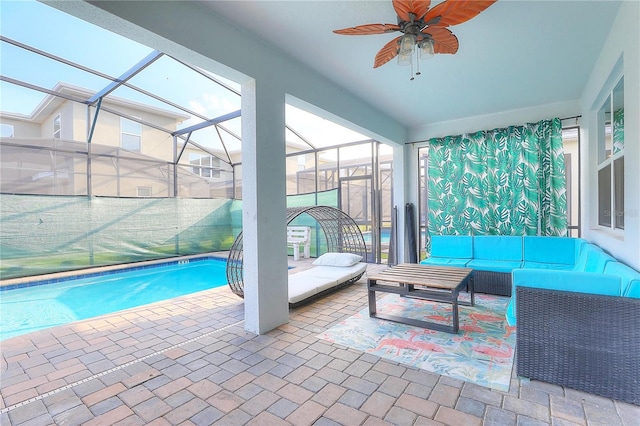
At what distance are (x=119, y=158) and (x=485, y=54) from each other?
7.40 m

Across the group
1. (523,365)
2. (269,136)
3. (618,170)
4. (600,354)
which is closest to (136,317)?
(269,136)

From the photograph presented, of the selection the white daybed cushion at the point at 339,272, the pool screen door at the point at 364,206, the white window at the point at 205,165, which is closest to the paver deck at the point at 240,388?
the white daybed cushion at the point at 339,272

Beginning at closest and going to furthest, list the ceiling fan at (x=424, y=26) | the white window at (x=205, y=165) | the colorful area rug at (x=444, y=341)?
the ceiling fan at (x=424, y=26) < the colorful area rug at (x=444, y=341) < the white window at (x=205, y=165)

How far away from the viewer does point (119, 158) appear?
22.2ft

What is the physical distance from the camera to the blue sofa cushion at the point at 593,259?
246cm

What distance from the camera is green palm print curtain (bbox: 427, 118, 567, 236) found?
14.4 ft

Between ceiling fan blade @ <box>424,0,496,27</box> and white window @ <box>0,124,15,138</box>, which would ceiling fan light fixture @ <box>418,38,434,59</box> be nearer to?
ceiling fan blade @ <box>424,0,496,27</box>

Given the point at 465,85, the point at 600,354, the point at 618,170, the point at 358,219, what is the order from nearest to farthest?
1. the point at 600,354
2. the point at 618,170
3. the point at 465,85
4. the point at 358,219

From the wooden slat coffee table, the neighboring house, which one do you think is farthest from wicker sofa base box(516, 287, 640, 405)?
the neighboring house

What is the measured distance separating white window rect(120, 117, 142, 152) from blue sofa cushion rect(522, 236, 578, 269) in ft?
26.1

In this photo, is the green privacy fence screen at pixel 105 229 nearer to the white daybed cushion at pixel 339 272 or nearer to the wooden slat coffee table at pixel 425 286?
the white daybed cushion at pixel 339 272

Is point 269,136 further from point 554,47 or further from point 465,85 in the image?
point 554,47

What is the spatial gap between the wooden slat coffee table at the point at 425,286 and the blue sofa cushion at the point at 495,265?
1.91 ft

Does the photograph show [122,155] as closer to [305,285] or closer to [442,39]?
[305,285]
